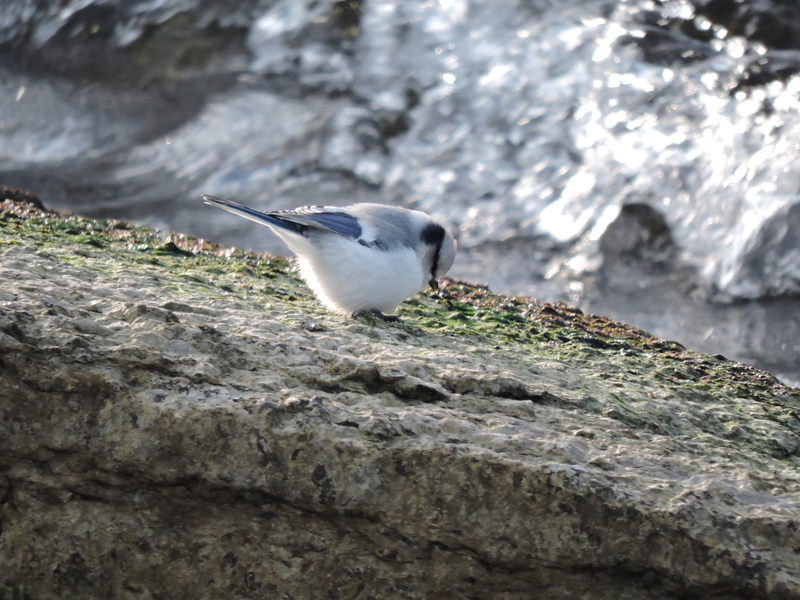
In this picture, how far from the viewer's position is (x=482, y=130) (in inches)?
466

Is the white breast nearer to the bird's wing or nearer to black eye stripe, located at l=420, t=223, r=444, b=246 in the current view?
the bird's wing

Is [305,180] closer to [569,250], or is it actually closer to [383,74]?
[383,74]

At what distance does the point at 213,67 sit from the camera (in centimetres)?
1309

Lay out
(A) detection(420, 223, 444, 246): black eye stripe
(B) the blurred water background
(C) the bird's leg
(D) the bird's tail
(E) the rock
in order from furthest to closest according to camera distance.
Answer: (B) the blurred water background → (A) detection(420, 223, 444, 246): black eye stripe → (C) the bird's leg → (D) the bird's tail → (E) the rock

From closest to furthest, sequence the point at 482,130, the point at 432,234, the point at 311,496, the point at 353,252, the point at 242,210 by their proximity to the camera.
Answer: the point at 311,496 < the point at 242,210 < the point at 353,252 < the point at 432,234 < the point at 482,130

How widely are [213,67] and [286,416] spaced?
1162 centimetres

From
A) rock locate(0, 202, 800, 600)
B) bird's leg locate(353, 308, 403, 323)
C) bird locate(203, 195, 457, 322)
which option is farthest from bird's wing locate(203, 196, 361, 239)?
rock locate(0, 202, 800, 600)

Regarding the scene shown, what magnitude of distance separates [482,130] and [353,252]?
26.9 feet

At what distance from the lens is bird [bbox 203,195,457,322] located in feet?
13.2

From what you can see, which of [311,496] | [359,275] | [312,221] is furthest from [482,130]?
[311,496]

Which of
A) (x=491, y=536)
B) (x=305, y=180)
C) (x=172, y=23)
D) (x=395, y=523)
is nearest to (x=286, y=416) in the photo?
(x=395, y=523)

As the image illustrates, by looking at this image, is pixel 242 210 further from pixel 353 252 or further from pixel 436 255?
pixel 436 255

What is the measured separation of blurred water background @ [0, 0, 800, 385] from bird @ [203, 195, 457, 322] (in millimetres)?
4957

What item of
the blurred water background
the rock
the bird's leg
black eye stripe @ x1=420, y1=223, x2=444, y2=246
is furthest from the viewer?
the blurred water background
